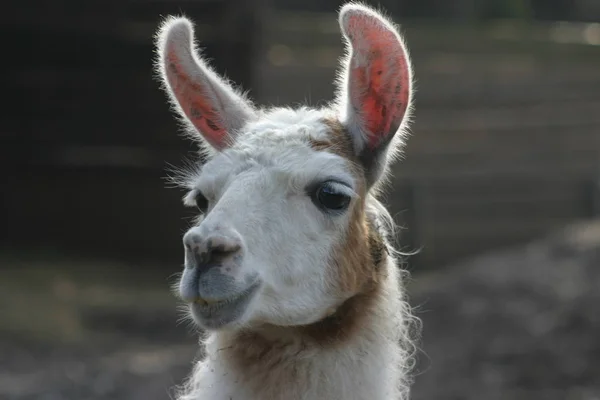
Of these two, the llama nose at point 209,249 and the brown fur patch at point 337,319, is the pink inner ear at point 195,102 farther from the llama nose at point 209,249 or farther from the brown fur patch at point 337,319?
the llama nose at point 209,249

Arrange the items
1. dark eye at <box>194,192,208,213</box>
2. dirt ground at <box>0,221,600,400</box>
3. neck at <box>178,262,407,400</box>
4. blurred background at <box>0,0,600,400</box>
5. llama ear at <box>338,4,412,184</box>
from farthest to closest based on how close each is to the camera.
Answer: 1. blurred background at <box>0,0,600,400</box>
2. dirt ground at <box>0,221,600,400</box>
3. dark eye at <box>194,192,208,213</box>
4. llama ear at <box>338,4,412,184</box>
5. neck at <box>178,262,407,400</box>

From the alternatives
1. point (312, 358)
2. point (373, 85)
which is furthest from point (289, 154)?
point (312, 358)

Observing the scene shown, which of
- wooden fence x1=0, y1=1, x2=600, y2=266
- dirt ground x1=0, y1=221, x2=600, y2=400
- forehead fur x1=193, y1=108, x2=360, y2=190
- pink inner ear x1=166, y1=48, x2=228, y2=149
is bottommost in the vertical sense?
dirt ground x1=0, y1=221, x2=600, y2=400

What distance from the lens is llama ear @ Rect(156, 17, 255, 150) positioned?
462 cm

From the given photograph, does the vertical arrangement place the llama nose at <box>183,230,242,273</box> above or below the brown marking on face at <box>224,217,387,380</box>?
above

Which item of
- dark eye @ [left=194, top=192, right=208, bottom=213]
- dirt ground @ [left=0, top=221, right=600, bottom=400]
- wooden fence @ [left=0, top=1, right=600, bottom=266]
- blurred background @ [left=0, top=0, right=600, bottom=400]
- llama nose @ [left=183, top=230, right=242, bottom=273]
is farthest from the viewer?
wooden fence @ [left=0, top=1, right=600, bottom=266]

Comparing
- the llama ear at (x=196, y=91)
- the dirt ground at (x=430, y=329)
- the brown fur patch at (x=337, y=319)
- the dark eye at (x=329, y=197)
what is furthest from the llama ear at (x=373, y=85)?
the dirt ground at (x=430, y=329)

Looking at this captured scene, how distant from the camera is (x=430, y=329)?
10477 mm

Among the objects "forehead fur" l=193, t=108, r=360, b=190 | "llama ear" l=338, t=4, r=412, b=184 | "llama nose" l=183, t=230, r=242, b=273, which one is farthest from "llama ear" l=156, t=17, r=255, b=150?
"llama nose" l=183, t=230, r=242, b=273

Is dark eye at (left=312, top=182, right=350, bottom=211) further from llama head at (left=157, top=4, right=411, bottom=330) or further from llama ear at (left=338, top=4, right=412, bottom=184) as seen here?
llama ear at (left=338, top=4, right=412, bottom=184)

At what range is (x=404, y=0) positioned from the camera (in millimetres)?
14328

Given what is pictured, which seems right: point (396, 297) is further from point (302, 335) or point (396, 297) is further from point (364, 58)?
point (364, 58)

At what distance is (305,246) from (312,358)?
1.43 ft

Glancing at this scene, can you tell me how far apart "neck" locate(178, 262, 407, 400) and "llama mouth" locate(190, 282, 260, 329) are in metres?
0.32
